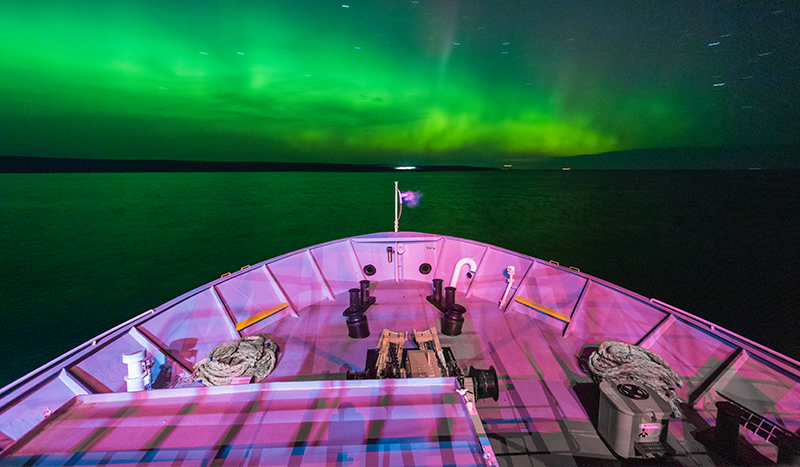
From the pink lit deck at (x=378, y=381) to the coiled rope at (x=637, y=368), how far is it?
0.37 meters

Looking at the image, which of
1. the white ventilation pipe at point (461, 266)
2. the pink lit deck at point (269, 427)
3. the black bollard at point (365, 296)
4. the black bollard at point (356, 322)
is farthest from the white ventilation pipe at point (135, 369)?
the white ventilation pipe at point (461, 266)

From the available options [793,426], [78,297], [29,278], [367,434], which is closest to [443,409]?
[367,434]

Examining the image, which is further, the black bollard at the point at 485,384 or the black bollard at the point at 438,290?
the black bollard at the point at 438,290

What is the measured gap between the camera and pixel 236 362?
4848mm

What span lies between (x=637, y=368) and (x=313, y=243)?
2706cm

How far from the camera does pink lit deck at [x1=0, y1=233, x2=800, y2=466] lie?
6.56ft

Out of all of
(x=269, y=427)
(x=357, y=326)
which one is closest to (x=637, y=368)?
(x=357, y=326)

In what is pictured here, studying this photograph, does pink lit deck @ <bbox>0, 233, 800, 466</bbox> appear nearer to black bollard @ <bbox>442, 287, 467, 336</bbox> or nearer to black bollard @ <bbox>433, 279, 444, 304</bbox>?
black bollard @ <bbox>442, 287, 467, 336</bbox>

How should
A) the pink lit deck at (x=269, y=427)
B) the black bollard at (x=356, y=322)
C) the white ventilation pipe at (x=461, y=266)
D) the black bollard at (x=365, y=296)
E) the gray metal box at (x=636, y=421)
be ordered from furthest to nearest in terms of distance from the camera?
the black bollard at (x=365, y=296) < the white ventilation pipe at (x=461, y=266) < the black bollard at (x=356, y=322) < the gray metal box at (x=636, y=421) < the pink lit deck at (x=269, y=427)

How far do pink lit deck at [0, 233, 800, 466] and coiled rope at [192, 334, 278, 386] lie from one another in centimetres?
41

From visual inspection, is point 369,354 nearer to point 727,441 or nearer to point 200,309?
point 200,309

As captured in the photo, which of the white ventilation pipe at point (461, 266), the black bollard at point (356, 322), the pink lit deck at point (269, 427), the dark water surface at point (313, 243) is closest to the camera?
the pink lit deck at point (269, 427)

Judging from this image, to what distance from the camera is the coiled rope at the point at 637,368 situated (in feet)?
13.6

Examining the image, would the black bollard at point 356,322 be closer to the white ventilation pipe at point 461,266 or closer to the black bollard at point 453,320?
the black bollard at point 453,320
